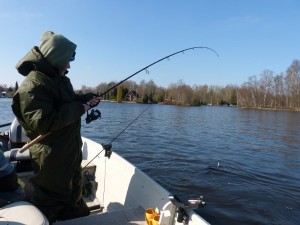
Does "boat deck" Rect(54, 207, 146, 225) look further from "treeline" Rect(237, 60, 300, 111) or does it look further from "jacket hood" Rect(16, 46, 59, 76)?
"treeline" Rect(237, 60, 300, 111)

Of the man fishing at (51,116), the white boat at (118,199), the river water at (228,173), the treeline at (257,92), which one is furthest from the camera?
the treeline at (257,92)

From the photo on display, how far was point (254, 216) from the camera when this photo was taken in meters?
6.09

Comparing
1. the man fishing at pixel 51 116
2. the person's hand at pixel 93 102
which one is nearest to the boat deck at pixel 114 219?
the man fishing at pixel 51 116

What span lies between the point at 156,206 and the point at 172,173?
5.73 metres

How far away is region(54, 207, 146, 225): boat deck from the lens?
9.38 ft

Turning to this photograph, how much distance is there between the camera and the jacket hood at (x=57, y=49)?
2516mm

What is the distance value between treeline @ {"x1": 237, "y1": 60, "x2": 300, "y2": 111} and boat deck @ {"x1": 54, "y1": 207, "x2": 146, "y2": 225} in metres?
65.6

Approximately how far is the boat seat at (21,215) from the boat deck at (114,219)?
74cm

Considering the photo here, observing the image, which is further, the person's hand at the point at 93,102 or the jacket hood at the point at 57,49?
the person's hand at the point at 93,102

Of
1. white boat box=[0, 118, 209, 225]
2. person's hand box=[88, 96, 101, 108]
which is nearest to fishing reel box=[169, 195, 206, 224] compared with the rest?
white boat box=[0, 118, 209, 225]

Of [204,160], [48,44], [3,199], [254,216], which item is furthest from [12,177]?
[204,160]

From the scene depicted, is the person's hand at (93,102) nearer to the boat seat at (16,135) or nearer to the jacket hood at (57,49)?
the jacket hood at (57,49)

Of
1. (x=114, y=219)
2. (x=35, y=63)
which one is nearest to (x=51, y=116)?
(x=35, y=63)

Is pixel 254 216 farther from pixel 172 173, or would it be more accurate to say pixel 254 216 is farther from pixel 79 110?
pixel 79 110
